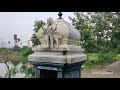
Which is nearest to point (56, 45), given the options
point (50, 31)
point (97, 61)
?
point (50, 31)

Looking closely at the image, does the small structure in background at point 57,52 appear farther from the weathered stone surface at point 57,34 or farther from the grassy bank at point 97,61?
the grassy bank at point 97,61

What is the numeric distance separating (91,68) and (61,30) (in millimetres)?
896

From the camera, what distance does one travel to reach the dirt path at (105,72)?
143 inches

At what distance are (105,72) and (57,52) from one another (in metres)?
0.88

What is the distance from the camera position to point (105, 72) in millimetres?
3758

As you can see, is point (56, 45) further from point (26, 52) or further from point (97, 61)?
point (97, 61)

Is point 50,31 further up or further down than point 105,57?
further up

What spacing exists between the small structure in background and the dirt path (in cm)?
24

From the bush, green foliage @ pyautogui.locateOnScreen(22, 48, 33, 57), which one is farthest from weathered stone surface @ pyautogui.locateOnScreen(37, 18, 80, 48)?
the bush

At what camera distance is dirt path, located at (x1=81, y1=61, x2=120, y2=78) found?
364 centimetres

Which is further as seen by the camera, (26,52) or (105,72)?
(26,52)
